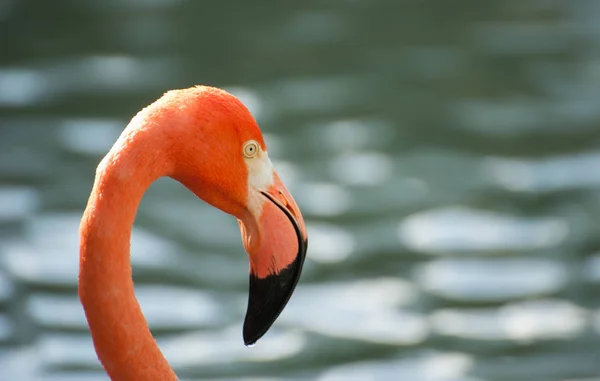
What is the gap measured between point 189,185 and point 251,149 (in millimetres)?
193

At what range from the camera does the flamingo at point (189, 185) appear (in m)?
2.51


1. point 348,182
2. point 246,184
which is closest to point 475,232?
point 348,182

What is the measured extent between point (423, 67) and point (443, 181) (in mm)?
1695

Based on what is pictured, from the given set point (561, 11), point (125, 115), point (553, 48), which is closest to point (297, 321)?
point (125, 115)

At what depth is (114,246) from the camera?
2504mm

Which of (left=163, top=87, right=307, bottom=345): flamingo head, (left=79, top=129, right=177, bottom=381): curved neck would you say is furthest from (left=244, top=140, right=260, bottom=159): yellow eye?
(left=79, top=129, right=177, bottom=381): curved neck

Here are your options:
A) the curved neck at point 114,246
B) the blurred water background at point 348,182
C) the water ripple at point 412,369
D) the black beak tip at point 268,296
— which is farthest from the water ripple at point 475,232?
the curved neck at point 114,246

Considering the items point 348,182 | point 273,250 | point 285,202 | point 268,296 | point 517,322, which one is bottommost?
point 268,296

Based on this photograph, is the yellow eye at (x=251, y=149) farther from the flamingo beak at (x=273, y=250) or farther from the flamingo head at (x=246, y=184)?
the flamingo beak at (x=273, y=250)

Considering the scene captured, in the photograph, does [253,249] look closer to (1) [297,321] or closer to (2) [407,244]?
(1) [297,321]

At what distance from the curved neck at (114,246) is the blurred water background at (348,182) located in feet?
9.72

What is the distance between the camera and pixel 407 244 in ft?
21.6

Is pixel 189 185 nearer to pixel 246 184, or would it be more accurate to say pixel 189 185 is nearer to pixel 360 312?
pixel 246 184

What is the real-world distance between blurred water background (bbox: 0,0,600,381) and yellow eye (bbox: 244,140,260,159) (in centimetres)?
291
